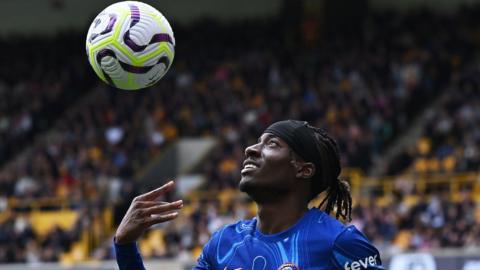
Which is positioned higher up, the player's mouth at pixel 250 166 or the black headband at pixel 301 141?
the black headband at pixel 301 141

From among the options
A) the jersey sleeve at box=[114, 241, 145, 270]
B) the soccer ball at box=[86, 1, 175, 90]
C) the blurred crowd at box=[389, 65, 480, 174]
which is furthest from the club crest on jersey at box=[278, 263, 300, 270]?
the blurred crowd at box=[389, 65, 480, 174]

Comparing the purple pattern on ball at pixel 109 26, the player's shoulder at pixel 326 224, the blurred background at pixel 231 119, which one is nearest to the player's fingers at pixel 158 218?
the player's shoulder at pixel 326 224

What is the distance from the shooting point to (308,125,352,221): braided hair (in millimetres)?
4746

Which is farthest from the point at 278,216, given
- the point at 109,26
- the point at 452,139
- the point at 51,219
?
the point at 51,219

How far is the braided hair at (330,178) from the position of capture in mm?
4746

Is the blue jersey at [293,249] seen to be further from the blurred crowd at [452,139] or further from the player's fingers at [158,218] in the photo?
the blurred crowd at [452,139]

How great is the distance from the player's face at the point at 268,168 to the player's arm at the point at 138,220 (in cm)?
31

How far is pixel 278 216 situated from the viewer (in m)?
4.67

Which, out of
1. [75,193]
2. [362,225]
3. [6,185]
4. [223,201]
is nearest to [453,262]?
→ [362,225]

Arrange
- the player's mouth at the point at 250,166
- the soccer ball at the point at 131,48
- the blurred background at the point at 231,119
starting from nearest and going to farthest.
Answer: the player's mouth at the point at 250,166, the soccer ball at the point at 131,48, the blurred background at the point at 231,119

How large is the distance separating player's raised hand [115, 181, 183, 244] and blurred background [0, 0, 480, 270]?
10259mm

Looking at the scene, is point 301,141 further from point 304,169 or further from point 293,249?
point 293,249

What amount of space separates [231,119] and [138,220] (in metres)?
19.2

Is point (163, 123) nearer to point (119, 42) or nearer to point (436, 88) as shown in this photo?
point (436, 88)
